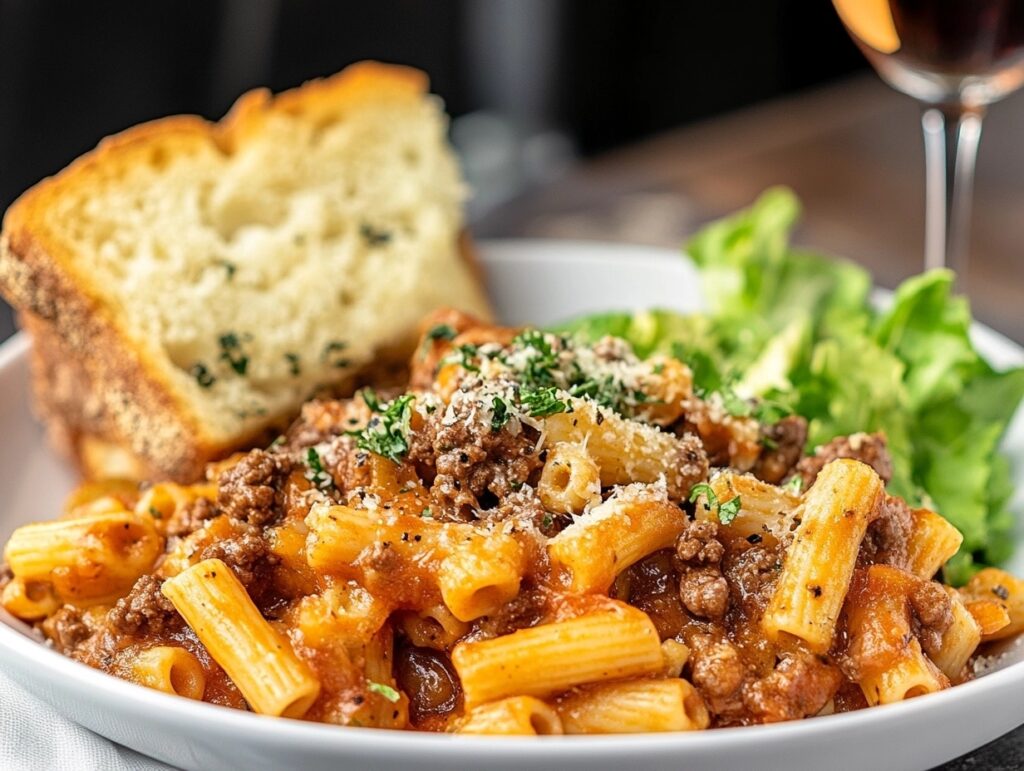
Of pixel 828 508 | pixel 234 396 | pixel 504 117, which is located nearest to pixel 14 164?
pixel 504 117

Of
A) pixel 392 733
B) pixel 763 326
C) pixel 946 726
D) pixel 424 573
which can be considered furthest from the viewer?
pixel 763 326

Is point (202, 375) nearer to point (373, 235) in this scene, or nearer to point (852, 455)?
point (373, 235)

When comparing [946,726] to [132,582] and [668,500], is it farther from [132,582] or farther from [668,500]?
[132,582]

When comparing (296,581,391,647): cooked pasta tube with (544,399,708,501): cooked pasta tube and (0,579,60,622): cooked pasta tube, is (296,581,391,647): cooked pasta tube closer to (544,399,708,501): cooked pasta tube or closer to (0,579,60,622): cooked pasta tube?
(544,399,708,501): cooked pasta tube

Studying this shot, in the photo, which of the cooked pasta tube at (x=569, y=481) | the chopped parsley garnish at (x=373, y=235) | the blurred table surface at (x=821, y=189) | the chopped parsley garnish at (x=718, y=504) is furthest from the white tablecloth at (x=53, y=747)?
the blurred table surface at (x=821, y=189)

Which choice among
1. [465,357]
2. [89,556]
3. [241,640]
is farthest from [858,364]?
[89,556]
